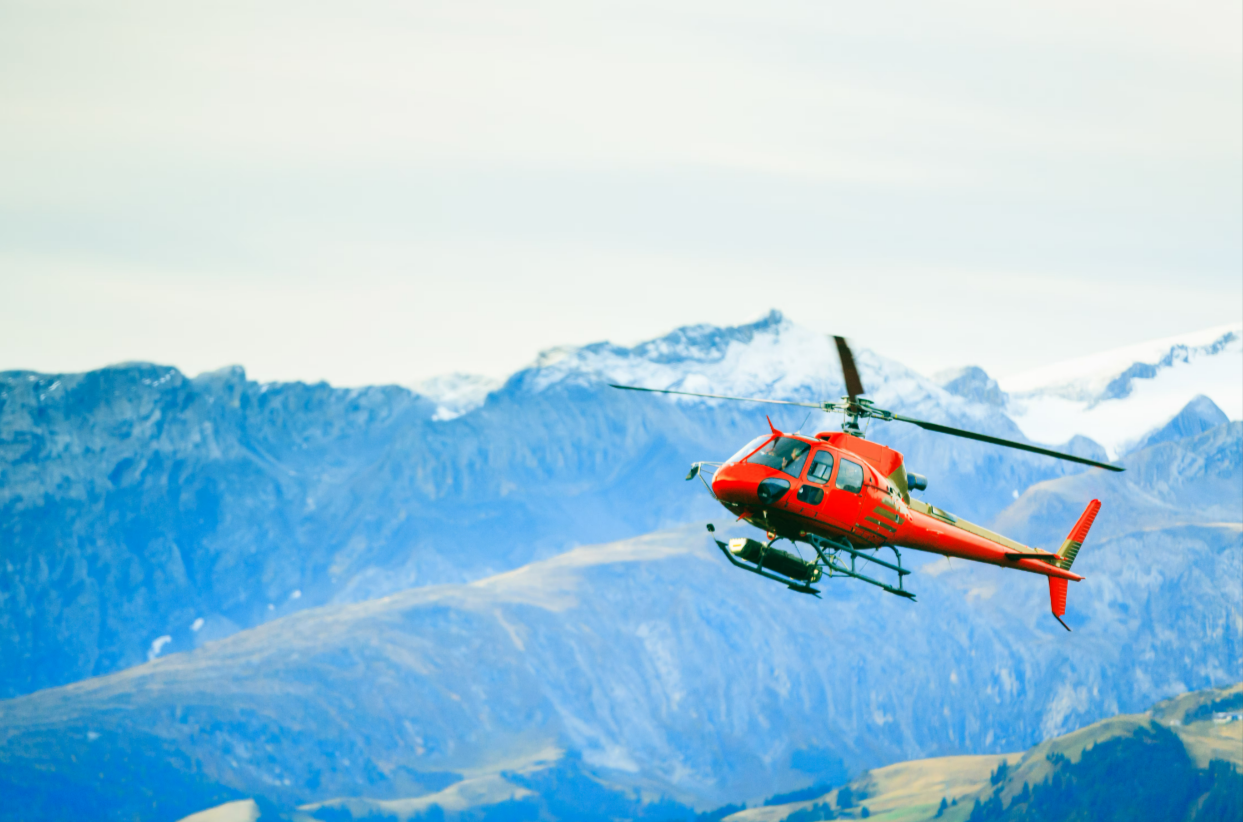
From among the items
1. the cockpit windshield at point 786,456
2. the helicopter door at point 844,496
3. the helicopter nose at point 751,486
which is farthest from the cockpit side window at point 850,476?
the helicopter nose at point 751,486

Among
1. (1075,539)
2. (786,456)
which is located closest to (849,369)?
(786,456)

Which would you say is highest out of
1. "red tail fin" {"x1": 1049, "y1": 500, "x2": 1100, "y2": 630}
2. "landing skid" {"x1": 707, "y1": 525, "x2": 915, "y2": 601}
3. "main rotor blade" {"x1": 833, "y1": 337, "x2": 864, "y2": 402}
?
"main rotor blade" {"x1": 833, "y1": 337, "x2": 864, "y2": 402}

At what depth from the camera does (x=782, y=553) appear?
72500mm

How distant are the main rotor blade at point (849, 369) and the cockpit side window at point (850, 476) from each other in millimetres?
3361

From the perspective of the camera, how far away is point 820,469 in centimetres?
7225

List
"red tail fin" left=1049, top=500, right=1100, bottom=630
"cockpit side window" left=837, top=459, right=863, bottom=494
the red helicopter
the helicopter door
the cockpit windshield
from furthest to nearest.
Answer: "red tail fin" left=1049, top=500, right=1100, bottom=630 < "cockpit side window" left=837, top=459, right=863, bottom=494 < the helicopter door < the cockpit windshield < the red helicopter

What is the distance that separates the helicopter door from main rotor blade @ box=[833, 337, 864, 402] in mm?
3589

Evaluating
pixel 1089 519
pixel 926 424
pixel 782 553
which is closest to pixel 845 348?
pixel 926 424

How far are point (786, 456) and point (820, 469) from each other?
159 cm

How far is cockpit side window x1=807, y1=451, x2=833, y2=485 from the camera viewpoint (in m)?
72.1

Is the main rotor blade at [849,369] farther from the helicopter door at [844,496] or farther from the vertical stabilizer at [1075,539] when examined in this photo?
the vertical stabilizer at [1075,539]

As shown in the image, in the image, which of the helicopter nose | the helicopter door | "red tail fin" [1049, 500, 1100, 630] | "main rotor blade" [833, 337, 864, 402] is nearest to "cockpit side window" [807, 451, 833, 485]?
the helicopter door

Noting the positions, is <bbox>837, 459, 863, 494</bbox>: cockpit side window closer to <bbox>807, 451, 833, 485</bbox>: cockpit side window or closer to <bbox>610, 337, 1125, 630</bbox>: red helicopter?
<bbox>610, 337, 1125, 630</bbox>: red helicopter

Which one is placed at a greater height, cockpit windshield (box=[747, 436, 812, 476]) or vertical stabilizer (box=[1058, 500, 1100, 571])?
cockpit windshield (box=[747, 436, 812, 476])
